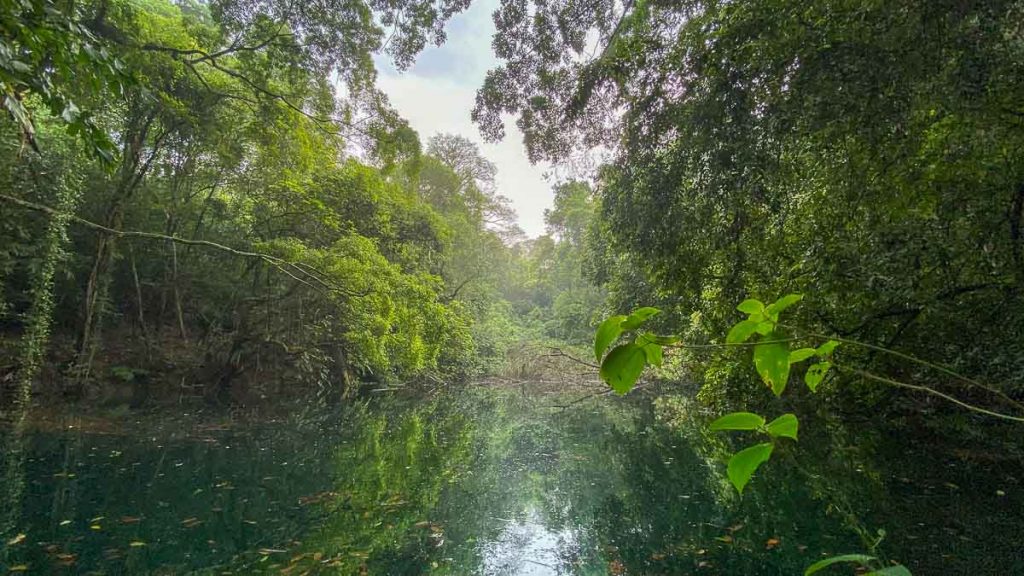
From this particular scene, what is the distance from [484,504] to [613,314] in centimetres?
257

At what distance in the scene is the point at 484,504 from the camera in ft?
17.0

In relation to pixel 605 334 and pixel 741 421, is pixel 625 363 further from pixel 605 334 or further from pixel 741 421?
pixel 741 421

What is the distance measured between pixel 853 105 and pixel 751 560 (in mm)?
3498

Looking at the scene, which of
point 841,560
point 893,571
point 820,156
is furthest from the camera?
point 820,156

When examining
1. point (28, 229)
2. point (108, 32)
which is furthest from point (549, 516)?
point (28, 229)

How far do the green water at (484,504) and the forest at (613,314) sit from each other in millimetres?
44

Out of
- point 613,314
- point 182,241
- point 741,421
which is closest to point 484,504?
point 613,314

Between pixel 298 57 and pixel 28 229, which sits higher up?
pixel 298 57

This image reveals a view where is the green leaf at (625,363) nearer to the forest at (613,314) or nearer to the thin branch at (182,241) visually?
the forest at (613,314)

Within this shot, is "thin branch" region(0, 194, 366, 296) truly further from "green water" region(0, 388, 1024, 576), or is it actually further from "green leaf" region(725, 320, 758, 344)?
"green leaf" region(725, 320, 758, 344)

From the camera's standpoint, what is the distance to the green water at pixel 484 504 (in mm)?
3670

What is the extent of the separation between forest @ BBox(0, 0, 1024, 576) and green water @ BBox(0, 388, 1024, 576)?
44mm

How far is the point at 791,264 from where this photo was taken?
6078 mm

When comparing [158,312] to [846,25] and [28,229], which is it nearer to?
[28,229]
